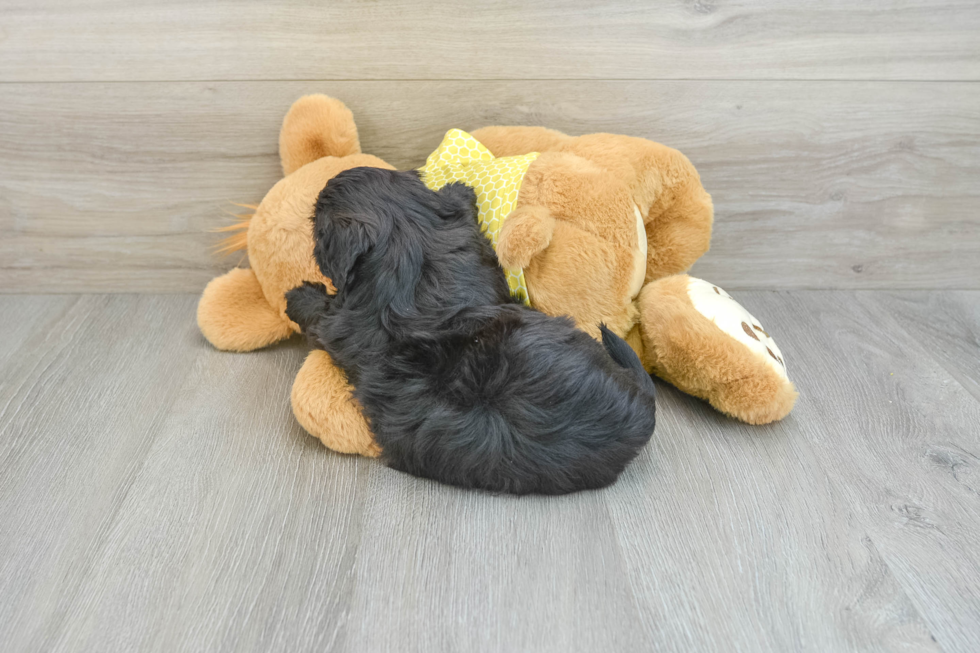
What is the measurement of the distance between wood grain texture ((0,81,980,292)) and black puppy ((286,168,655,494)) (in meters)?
0.36

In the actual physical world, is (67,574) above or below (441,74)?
below

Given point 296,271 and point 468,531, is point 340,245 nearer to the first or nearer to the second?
point 296,271

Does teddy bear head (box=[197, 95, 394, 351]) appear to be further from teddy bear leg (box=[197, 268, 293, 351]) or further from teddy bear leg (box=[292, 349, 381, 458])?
teddy bear leg (box=[292, 349, 381, 458])

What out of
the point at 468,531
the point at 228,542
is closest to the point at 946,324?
the point at 468,531

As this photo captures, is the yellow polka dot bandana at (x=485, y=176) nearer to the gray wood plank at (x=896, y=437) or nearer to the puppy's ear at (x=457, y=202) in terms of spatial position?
the puppy's ear at (x=457, y=202)

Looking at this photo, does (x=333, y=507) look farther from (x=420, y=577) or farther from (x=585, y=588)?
Result: (x=585, y=588)

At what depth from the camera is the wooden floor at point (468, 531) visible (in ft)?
2.10

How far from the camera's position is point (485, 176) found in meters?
0.91

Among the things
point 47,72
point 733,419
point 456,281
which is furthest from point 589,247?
point 47,72

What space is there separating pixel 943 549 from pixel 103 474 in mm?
973

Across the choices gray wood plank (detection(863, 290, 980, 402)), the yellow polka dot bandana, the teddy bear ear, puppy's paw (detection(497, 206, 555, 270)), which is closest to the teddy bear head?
the teddy bear ear

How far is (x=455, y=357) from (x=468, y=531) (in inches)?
7.7

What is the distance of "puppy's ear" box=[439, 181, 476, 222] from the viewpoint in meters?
0.85

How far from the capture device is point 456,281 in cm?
82
